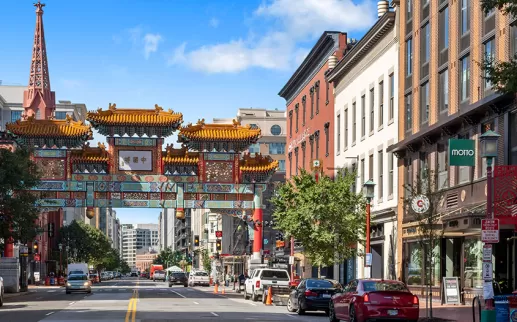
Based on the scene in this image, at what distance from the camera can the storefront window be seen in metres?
36.8

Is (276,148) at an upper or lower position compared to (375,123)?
upper

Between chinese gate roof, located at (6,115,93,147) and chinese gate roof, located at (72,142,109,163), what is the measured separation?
1613 millimetres

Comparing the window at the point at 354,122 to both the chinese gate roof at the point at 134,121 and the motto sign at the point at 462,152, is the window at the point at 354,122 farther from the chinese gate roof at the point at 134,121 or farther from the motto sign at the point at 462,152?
the motto sign at the point at 462,152

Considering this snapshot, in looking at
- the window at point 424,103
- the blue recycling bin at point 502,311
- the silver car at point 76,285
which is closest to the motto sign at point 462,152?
the blue recycling bin at point 502,311

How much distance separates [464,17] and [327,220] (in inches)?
584

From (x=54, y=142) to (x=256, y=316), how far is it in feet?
131

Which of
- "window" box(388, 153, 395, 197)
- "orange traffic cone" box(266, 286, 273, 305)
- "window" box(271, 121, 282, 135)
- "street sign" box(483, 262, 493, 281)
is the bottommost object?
"orange traffic cone" box(266, 286, 273, 305)

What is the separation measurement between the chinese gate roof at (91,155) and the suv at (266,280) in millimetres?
21941

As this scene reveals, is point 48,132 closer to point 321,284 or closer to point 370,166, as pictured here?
point 370,166

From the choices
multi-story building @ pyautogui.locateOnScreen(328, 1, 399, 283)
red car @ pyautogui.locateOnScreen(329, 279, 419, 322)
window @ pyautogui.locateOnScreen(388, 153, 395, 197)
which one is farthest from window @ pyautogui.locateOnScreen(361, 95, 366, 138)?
red car @ pyautogui.locateOnScreen(329, 279, 419, 322)

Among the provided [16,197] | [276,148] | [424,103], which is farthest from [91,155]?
[276,148]

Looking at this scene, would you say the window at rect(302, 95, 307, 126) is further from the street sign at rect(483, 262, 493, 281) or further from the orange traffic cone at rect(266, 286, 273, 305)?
the street sign at rect(483, 262, 493, 281)

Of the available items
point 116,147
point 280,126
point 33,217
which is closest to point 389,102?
point 33,217

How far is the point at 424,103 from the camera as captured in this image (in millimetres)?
43844
